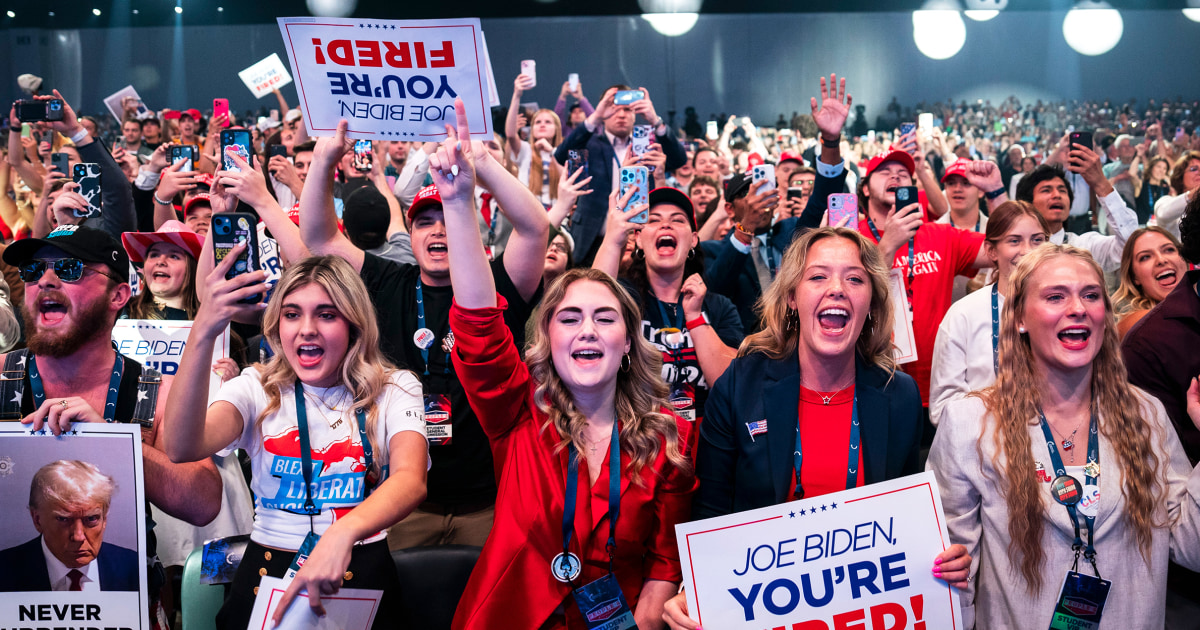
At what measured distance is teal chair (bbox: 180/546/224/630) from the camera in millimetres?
2354

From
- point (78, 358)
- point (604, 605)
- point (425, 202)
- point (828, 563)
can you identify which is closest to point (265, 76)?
point (425, 202)

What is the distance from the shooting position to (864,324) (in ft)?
8.08

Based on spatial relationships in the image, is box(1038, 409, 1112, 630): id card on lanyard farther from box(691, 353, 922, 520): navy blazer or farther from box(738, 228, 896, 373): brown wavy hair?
box(738, 228, 896, 373): brown wavy hair

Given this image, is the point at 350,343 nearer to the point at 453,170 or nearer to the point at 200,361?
the point at 200,361

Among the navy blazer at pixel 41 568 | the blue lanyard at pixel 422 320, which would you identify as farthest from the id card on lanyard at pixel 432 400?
the navy blazer at pixel 41 568

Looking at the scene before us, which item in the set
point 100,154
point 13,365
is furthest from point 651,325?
point 100,154

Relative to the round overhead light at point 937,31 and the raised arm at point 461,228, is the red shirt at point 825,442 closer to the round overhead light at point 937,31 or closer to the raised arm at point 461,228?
the raised arm at point 461,228

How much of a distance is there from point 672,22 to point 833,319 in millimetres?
10647

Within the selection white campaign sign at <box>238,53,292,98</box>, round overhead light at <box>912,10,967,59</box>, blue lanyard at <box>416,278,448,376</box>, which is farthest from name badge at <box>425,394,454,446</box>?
round overhead light at <box>912,10,967,59</box>

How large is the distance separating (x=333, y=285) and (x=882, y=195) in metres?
2.84

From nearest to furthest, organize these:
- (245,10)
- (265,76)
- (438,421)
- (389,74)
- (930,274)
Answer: (389,74)
(438,421)
(930,274)
(265,76)
(245,10)

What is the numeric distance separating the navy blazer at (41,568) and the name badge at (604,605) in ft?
3.53

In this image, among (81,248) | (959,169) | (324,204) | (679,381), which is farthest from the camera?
(959,169)

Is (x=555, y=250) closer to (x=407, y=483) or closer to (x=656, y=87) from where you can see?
(x=407, y=483)
